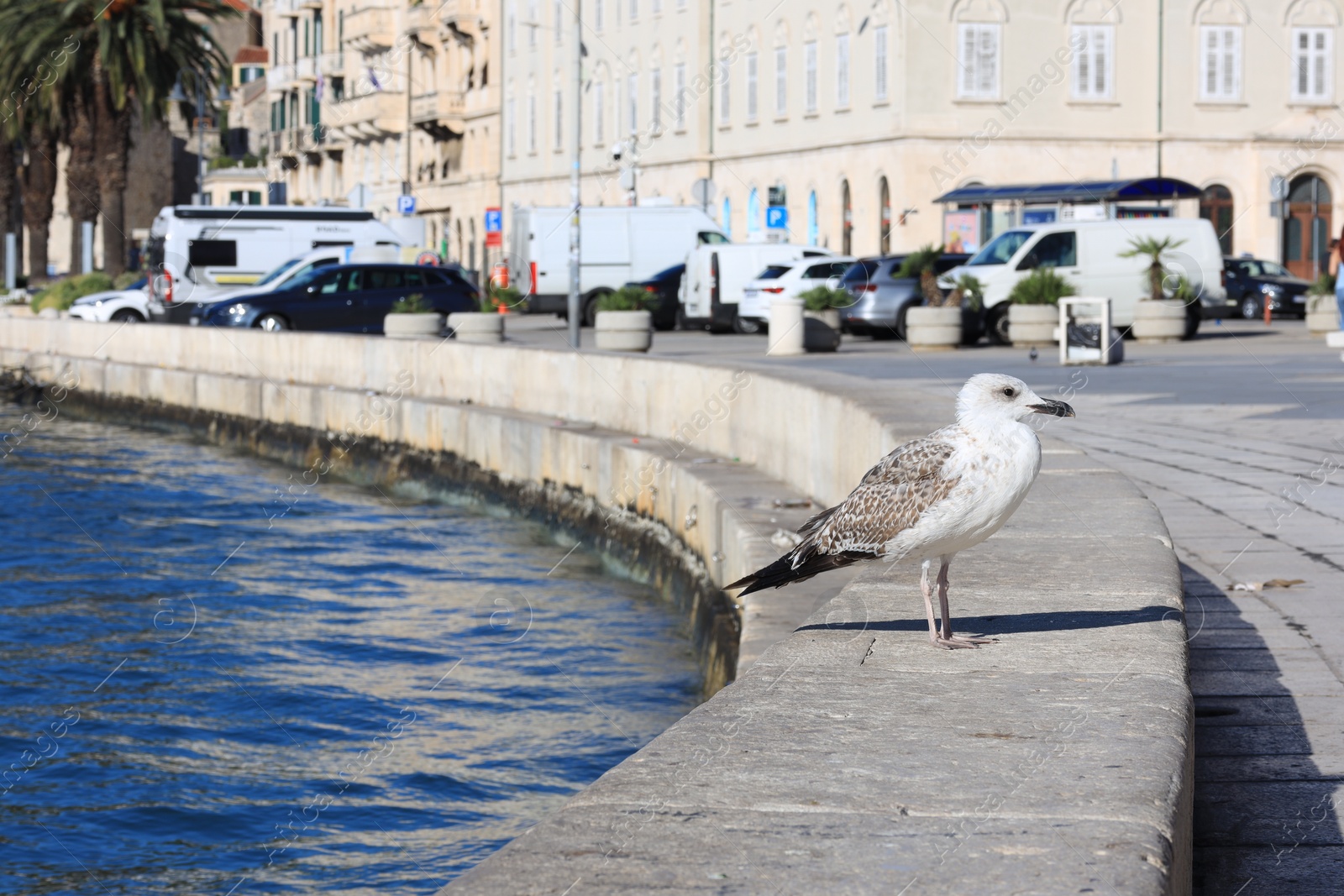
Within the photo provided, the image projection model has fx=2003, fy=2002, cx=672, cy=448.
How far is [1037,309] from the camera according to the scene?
94.0 feet

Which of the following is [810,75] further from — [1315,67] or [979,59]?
[1315,67]

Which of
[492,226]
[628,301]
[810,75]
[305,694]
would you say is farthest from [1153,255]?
[492,226]

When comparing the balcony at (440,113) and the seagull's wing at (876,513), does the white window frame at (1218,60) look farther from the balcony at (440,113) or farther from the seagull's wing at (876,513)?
the seagull's wing at (876,513)

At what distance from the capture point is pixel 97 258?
385ft

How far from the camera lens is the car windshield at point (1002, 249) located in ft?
104

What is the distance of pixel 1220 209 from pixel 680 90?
16.2 meters

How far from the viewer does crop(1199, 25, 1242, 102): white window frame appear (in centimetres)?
4897

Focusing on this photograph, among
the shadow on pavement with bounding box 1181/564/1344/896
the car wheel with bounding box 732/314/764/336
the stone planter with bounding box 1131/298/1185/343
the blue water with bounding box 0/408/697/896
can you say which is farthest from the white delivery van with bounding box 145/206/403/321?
the shadow on pavement with bounding box 1181/564/1344/896

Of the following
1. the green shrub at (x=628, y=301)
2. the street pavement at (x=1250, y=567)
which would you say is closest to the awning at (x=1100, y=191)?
the green shrub at (x=628, y=301)

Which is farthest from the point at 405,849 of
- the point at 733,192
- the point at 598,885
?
the point at 733,192

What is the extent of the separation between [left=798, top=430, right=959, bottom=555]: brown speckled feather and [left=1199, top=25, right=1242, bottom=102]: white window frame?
45684 millimetres

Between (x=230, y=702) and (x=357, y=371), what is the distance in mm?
13552

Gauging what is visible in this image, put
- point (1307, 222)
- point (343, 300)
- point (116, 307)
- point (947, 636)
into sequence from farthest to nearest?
point (1307, 222) → point (116, 307) → point (343, 300) → point (947, 636)

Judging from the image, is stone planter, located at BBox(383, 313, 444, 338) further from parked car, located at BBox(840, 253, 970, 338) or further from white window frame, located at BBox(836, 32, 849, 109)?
white window frame, located at BBox(836, 32, 849, 109)
